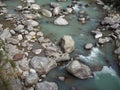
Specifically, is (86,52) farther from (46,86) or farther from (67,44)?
(46,86)

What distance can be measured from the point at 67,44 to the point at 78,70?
1240mm

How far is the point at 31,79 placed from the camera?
6.90m

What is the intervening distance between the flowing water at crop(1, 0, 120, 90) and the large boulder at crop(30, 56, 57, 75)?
14 cm

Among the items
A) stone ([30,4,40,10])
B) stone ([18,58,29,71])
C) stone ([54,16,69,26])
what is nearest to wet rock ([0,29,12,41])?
stone ([18,58,29,71])

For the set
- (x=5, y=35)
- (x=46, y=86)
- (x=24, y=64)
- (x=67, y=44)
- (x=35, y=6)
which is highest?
(x=35, y=6)

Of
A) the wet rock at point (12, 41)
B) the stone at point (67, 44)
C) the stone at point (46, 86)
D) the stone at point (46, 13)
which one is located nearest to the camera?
the stone at point (46, 86)

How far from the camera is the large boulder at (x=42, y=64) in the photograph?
739 cm

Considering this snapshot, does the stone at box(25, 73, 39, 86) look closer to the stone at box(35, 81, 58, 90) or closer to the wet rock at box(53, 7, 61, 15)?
the stone at box(35, 81, 58, 90)

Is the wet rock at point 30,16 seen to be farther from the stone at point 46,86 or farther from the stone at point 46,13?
the stone at point 46,86

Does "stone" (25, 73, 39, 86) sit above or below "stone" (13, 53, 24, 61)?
below

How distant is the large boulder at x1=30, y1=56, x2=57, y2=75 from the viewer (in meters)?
7.39

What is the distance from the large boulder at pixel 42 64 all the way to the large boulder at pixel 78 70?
1.56 feet

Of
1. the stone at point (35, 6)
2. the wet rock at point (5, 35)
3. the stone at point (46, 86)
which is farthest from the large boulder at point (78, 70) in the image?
the stone at point (35, 6)

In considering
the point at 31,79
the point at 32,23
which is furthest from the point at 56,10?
the point at 31,79
